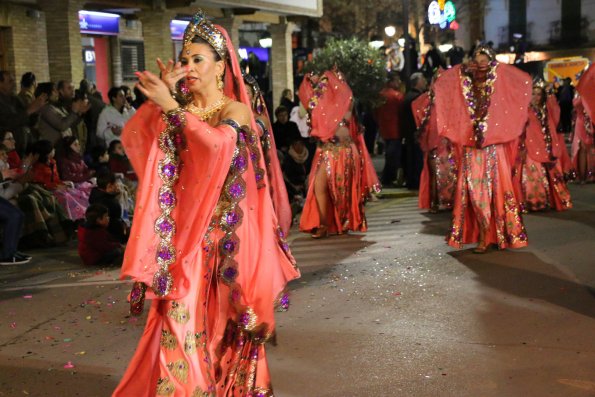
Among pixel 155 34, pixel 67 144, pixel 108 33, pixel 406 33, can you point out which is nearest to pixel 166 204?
pixel 67 144

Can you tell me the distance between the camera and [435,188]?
12.7 metres

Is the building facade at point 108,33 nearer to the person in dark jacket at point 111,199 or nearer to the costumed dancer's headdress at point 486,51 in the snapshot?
the person in dark jacket at point 111,199

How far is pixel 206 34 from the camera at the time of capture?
14.9 feet

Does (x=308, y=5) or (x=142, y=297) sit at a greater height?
(x=308, y=5)

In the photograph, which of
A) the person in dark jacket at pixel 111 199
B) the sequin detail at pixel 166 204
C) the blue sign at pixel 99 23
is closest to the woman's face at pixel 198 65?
the sequin detail at pixel 166 204

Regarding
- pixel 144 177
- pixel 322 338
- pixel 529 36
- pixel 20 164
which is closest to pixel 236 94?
pixel 144 177

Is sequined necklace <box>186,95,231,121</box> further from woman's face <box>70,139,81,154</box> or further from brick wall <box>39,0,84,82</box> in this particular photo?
brick wall <box>39,0,84,82</box>

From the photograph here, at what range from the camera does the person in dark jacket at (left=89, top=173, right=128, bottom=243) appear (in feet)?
33.1

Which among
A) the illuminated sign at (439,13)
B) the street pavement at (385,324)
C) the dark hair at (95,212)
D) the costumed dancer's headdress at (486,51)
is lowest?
the street pavement at (385,324)

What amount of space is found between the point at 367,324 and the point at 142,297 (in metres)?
2.55

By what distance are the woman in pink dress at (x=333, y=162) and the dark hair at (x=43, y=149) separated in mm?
3042

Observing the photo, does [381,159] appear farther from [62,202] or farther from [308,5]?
[62,202]

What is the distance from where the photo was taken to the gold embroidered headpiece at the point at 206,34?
14.9 feet

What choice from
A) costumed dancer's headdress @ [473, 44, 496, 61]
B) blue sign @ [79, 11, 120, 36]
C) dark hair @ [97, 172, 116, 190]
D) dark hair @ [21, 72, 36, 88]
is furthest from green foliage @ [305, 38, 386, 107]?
costumed dancer's headdress @ [473, 44, 496, 61]
